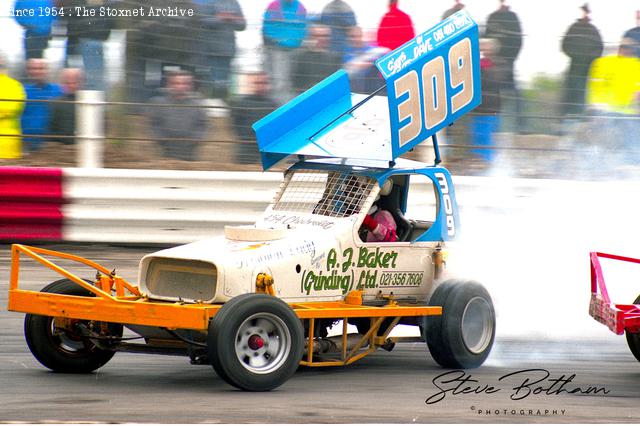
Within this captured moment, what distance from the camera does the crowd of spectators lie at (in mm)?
11484

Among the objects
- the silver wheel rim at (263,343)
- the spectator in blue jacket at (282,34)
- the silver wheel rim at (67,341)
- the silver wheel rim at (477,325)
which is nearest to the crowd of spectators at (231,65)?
the spectator in blue jacket at (282,34)

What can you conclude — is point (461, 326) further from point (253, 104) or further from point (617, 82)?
point (617, 82)

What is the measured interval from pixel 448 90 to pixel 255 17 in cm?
412

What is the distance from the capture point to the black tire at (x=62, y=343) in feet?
23.3

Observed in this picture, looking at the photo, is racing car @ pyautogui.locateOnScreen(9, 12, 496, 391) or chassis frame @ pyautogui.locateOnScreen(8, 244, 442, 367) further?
racing car @ pyautogui.locateOnScreen(9, 12, 496, 391)

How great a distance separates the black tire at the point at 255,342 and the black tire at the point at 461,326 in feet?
4.47

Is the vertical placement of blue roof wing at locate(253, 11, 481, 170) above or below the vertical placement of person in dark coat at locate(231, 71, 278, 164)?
below

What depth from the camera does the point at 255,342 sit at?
6539 mm

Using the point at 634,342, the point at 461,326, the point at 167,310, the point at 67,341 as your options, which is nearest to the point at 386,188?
the point at 461,326

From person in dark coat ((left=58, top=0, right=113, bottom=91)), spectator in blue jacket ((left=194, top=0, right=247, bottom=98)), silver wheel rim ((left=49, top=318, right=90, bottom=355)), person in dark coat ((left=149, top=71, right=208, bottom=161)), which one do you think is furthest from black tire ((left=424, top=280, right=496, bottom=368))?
person in dark coat ((left=58, top=0, right=113, bottom=91))

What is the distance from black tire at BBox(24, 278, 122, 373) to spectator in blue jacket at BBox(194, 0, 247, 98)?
15.4ft

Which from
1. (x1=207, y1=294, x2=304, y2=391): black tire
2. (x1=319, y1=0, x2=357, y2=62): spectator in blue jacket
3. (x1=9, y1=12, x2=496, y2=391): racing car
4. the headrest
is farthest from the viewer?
(x1=319, y1=0, x2=357, y2=62): spectator in blue jacket

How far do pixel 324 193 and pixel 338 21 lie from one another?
407cm

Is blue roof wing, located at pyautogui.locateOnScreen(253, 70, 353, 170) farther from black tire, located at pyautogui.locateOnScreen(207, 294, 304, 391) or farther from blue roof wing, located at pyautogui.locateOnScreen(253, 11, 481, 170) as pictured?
black tire, located at pyautogui.locateOnScreen(207, 294, 304, 391)
